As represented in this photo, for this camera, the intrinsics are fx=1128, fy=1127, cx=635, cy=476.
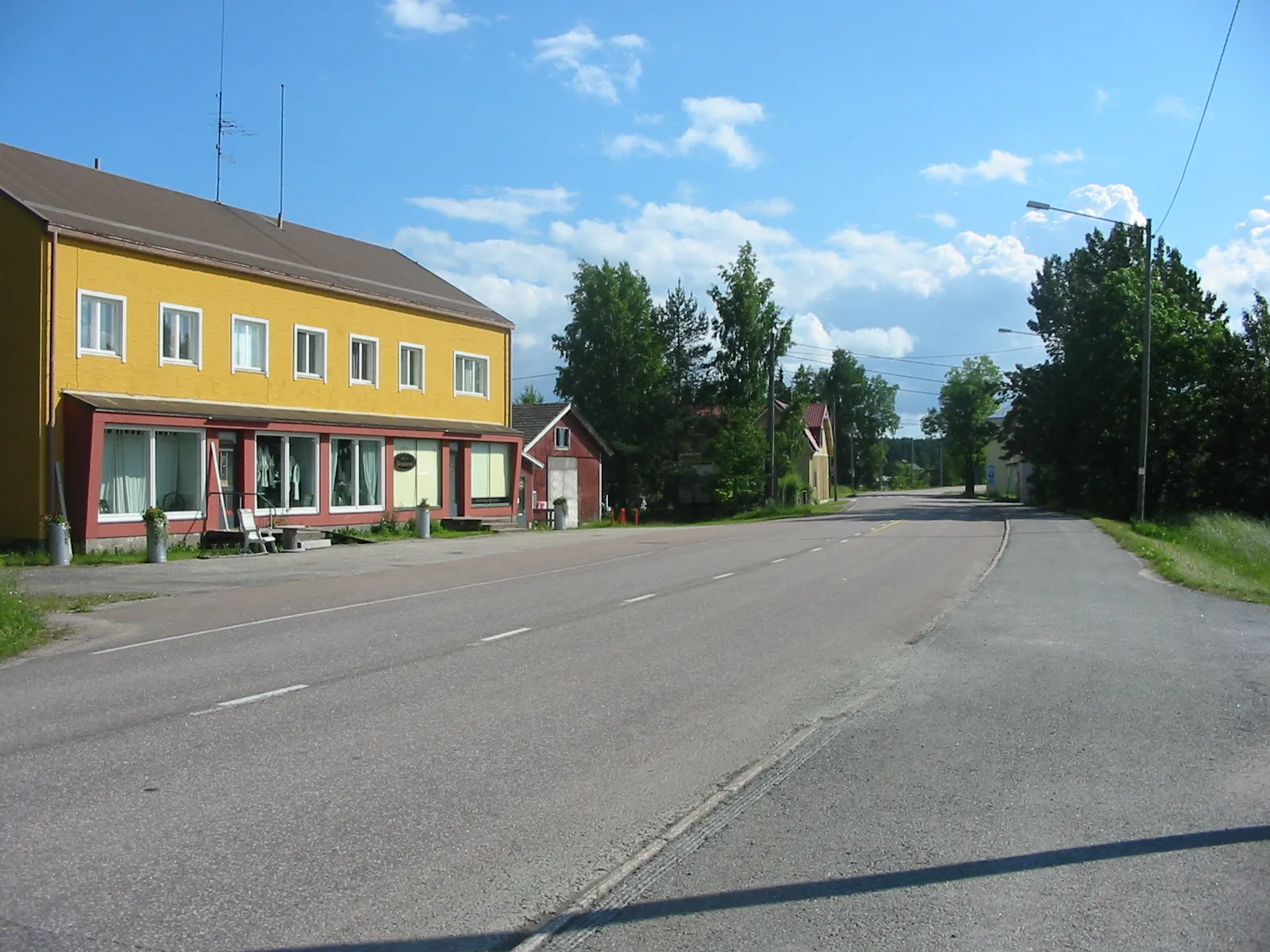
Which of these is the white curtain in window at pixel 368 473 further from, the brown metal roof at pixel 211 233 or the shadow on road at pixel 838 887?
the shadow on road at pixel 838 887

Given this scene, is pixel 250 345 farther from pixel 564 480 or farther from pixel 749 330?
pixel 749 330

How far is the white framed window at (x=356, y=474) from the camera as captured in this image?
31875 millimetres

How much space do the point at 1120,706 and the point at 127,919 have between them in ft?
24.3

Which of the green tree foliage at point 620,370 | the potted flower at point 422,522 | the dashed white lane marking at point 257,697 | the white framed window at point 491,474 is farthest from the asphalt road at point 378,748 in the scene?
the green tree foliage at point 620,370

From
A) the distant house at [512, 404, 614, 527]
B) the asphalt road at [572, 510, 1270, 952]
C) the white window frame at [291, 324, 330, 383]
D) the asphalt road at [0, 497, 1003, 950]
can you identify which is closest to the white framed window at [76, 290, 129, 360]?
the white window frame at [291, 324, 330, 383]

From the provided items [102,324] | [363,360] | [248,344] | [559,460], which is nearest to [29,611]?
[102,324]

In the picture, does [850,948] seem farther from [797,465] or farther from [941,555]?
[797,465]

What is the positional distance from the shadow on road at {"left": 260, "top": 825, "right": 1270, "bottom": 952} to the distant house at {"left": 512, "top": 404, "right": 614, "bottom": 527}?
4096cm

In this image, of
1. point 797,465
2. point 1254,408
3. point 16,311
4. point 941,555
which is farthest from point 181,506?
point 797,465

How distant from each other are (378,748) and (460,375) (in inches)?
1247

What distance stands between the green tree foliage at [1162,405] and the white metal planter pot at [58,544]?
3872 centimetres

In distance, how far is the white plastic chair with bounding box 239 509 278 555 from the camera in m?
26.6

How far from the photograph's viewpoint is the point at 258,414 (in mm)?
28953

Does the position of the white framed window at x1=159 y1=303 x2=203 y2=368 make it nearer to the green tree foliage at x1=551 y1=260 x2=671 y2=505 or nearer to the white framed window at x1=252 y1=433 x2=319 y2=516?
the white framed window at x1=252 y1=433 x2=319 y2=516
